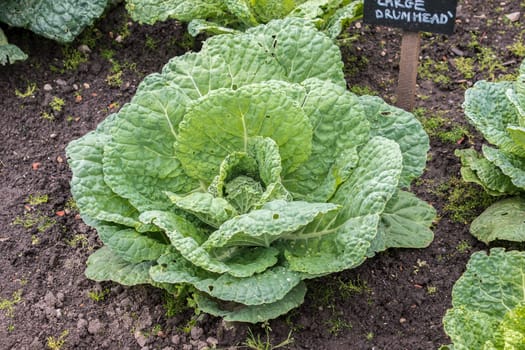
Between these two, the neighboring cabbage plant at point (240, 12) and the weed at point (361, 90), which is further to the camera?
the weed at point (361, 90)

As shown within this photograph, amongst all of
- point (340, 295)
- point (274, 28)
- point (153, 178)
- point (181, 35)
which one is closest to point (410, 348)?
point (340, 295)

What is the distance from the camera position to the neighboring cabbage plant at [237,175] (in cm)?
262

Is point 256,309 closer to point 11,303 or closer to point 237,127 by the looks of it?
point 237,127

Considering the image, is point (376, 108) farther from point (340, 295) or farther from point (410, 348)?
point (410, 348)

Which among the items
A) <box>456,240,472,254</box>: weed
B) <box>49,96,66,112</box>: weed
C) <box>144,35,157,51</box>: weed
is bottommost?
<box>456,240,472,254</box>: weed

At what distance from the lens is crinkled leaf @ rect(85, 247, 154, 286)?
9.39 ft

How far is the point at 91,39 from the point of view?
184 inches

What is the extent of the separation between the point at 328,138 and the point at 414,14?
96 cm

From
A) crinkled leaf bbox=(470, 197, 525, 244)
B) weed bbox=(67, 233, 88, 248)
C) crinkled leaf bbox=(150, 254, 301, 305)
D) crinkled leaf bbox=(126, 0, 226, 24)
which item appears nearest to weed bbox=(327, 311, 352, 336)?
crinkled leaf bbox=(150, 254, 301, 305)

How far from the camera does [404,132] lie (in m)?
A: 3.08

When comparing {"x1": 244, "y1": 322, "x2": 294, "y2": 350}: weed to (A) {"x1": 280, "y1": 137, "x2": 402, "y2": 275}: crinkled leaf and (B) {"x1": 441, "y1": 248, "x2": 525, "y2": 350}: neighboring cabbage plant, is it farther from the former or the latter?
(B) {"x1": 441, "y1": 248, "x2": 525, "y2": 350}: neighboring cabbage plant

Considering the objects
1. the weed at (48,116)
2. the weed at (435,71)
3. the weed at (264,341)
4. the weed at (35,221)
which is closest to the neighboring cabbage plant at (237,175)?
the weed at (264,341)

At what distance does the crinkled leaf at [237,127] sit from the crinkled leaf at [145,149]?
11cm

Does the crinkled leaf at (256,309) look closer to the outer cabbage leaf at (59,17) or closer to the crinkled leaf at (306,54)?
the crinkled leaf at (306,54)
